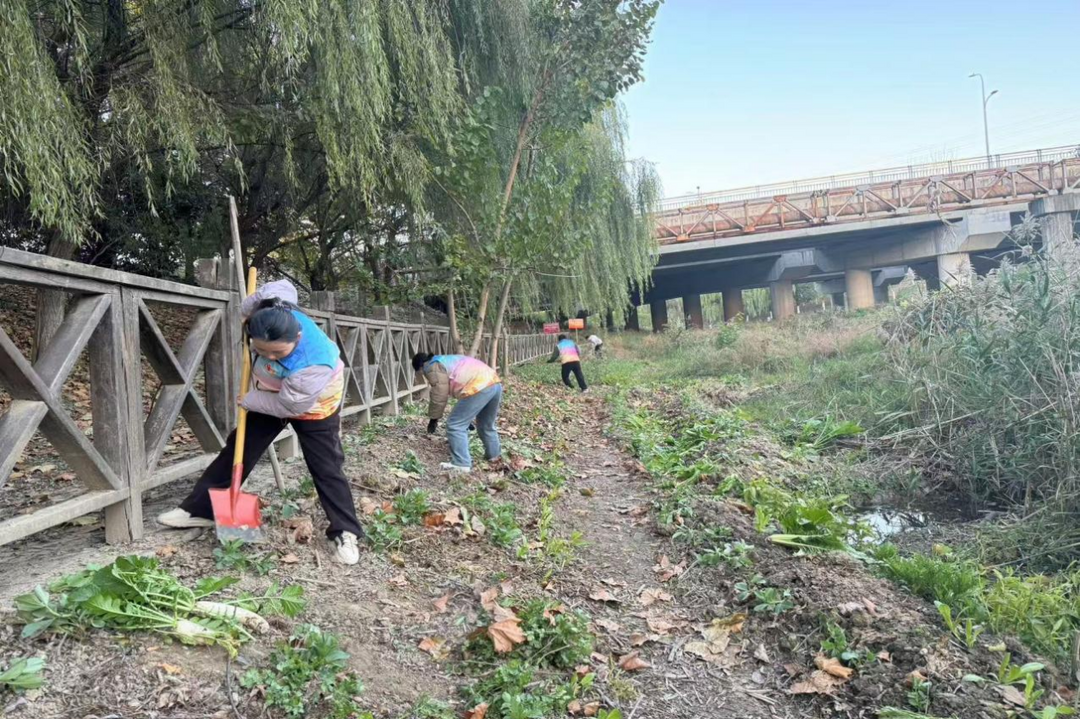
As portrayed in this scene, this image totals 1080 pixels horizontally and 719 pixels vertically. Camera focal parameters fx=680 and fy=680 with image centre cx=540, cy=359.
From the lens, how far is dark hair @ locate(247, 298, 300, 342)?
3.51 meters

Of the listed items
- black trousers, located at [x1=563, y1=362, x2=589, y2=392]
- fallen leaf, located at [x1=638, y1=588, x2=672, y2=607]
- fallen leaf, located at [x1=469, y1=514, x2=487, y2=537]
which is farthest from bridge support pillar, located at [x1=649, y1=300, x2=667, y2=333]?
fallen leaf, located at [x1=638, y1=588, x2=672, y2=607]

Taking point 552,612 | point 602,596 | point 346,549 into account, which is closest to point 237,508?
point 346,549

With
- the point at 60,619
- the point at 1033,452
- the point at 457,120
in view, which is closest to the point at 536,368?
the point at 457,120

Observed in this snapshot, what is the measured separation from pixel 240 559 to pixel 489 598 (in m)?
1.27

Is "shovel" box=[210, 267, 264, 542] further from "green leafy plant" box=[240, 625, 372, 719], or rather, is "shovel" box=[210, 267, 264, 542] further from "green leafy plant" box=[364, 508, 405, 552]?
"green leafy plant" box=[240, 625, 372, 719]

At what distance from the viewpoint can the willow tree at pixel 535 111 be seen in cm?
902

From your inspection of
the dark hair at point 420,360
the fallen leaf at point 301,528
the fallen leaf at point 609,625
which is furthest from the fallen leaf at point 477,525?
the dark hair at point 420,360

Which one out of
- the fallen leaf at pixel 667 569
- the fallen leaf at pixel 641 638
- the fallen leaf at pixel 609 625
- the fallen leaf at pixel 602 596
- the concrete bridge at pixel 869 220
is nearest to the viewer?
the fallen leaf at pixel 641 638

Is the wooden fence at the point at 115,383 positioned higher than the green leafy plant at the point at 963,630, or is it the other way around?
the wooden fence at the point at 115,383

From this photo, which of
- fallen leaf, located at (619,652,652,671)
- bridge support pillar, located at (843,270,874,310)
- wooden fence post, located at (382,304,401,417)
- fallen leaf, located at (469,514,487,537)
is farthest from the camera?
bridge support pillar, located at (843,270,874,310)

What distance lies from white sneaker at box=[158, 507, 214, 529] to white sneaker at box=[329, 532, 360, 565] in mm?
699

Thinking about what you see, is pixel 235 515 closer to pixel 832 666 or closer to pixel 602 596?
pixel 602 596

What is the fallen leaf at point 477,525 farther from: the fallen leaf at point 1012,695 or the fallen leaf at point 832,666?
the fallen leaf at point 1012,695

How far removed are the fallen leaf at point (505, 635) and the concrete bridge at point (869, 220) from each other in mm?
23413
